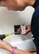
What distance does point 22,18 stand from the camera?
1492mm

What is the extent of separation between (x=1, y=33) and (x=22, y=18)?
0.78 feet

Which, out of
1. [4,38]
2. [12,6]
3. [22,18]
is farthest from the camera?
[22,18]

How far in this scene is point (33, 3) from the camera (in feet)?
3.56

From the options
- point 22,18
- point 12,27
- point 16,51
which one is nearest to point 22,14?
point 22,18

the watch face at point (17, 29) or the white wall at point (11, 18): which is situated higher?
the white wall at point (11, 18)

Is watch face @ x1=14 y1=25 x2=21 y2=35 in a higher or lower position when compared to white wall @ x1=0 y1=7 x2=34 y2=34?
lower

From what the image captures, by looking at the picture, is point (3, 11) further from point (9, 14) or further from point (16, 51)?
point (16, 51)

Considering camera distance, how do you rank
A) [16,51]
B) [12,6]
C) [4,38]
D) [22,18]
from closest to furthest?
[12,6] → [16,51] → [4,38] → [22,18]

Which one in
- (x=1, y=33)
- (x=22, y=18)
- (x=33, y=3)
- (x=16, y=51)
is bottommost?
(x=16, y=51)

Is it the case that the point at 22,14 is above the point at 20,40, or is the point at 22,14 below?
above

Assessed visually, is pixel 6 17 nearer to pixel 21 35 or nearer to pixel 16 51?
pixel 21 35

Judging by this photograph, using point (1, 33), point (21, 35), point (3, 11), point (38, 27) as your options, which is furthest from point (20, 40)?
point (38, 27)

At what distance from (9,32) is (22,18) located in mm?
176

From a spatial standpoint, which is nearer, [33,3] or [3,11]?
[33,3]
